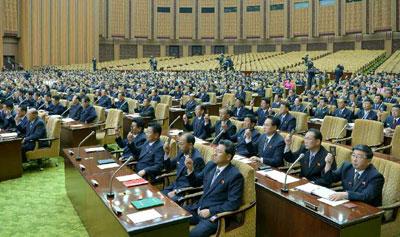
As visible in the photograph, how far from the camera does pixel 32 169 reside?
22.9 ft

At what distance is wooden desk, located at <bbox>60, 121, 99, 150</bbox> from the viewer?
7309 mm

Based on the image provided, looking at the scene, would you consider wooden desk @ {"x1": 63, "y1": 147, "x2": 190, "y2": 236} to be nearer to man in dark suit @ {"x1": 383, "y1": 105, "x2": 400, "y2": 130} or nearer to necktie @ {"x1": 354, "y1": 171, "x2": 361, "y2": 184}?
necktie @ {"x1": 354, "y1": 171, "x2": 361, "y2": 184}

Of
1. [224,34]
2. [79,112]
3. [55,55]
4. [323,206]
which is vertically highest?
[224,34]

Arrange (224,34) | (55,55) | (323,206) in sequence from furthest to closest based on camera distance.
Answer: (224,34)
(55,55)
(323,206)

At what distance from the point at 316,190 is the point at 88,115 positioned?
5.96 meters

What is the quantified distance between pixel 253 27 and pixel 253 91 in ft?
64.3

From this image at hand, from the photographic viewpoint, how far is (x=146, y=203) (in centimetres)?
334

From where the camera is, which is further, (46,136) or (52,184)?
(46,136)

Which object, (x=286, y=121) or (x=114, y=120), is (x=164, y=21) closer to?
(x=114, y=120)

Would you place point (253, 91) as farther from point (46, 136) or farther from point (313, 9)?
point (313, 9)

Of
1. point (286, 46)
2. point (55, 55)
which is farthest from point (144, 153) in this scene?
point (286, 46)

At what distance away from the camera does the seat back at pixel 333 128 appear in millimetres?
6758

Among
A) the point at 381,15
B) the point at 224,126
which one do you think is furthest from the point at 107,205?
the point at 381,15

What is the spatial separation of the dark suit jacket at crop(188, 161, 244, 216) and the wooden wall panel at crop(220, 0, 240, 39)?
99.1ft
